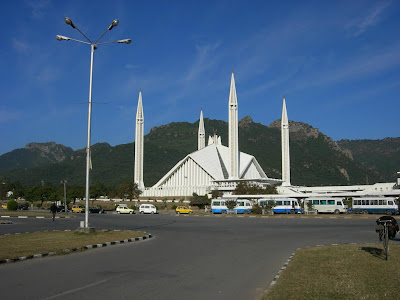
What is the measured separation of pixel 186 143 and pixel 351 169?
2140 inches

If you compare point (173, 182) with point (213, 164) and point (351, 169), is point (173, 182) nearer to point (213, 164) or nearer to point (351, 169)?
point (213, 164)

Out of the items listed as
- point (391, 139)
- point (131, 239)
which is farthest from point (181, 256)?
point (391, 139)

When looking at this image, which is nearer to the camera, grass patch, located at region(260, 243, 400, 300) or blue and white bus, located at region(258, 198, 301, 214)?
grass patch, located at region(260, 243, 400, 300)

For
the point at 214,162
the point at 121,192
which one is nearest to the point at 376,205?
the point at 121,192

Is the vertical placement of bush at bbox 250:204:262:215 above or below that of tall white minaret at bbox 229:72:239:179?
below

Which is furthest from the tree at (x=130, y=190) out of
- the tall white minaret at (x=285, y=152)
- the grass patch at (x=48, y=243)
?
the grass patch at (x=48, y=243)

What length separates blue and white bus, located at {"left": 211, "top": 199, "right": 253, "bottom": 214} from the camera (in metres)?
40.2

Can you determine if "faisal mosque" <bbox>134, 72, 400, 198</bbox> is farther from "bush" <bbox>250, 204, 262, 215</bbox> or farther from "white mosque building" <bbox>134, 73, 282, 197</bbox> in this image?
"bush" <bbox>250, 204, 262, 215</bbox>

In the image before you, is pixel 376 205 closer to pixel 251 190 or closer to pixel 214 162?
pixel 251 190

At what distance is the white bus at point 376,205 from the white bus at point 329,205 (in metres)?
1.18

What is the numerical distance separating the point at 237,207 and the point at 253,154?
270 feet

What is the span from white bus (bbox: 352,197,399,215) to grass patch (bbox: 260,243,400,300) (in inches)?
1060

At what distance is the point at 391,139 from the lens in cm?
17575

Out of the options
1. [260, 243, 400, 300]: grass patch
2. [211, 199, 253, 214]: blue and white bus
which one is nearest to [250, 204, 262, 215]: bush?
[211, 199, 253, 214]: blue and white bus
